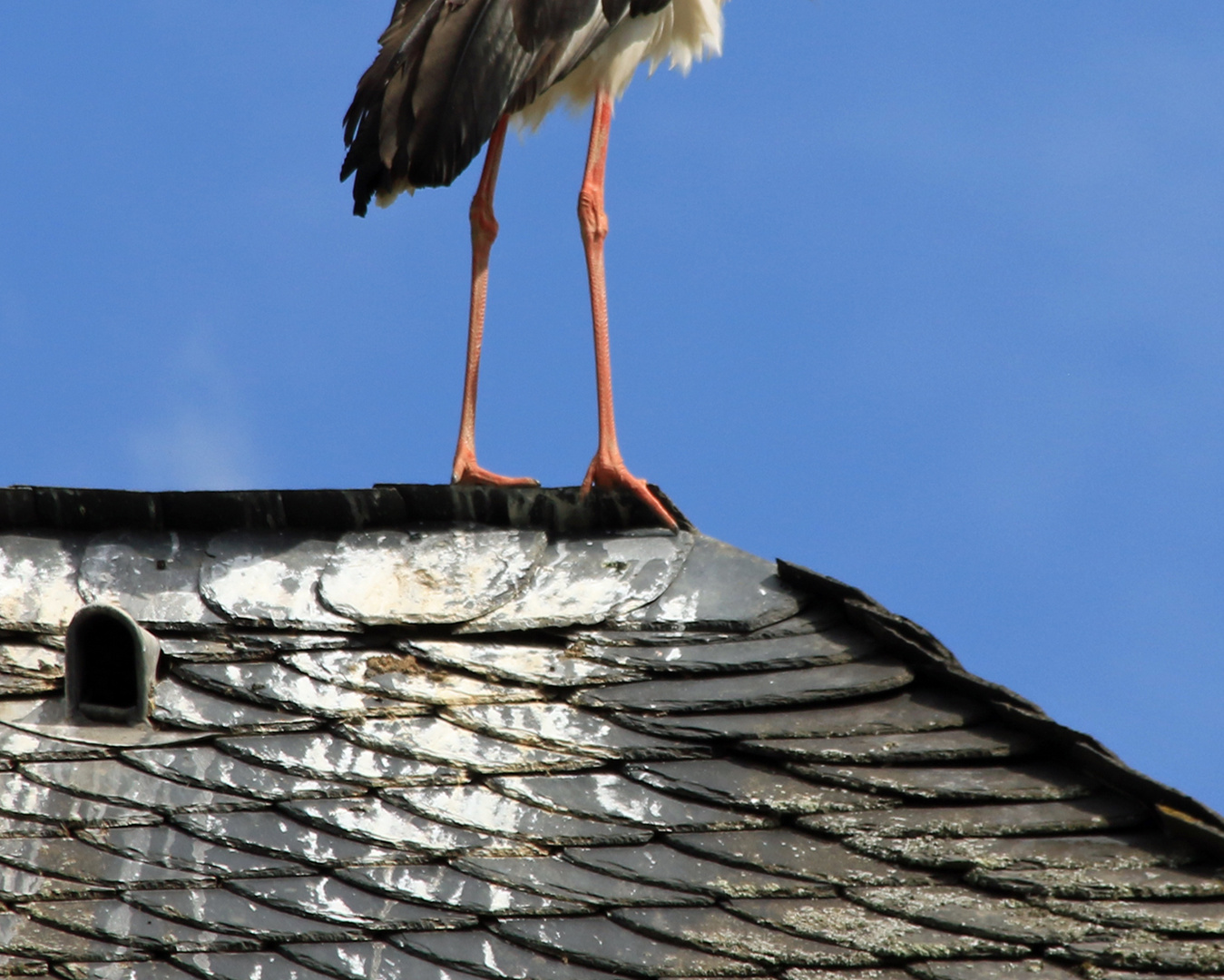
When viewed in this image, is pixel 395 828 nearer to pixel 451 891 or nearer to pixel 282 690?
pixel 451 891

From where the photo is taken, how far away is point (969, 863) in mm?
3568

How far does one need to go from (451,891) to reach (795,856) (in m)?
0.68

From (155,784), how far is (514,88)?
9.29 feet

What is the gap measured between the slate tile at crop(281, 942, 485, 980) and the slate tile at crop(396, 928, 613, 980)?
24 mm

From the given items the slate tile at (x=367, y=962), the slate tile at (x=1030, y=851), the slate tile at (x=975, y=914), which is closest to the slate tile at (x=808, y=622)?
the slate tile at (x=1030, y=851)

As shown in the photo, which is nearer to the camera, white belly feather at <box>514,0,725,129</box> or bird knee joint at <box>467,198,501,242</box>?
white belly feather at <box>514,0,725,129</box>

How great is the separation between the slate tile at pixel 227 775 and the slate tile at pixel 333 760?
2 cm

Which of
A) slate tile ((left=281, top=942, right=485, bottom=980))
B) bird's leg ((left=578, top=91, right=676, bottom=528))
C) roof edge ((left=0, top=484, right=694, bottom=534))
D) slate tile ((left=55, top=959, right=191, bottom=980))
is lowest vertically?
slate tile ((left=55, top=959, right=191, bottom=980))

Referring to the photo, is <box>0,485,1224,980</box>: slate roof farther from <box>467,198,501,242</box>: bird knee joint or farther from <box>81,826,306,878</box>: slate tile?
<box>467,198,501,242</box>: bird knee joint

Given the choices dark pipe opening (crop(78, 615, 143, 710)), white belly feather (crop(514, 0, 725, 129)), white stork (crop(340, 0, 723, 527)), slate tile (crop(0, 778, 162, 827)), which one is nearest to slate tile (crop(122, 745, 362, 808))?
slate tile (crop(0, 778, 162, 827))

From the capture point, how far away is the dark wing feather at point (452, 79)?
19.0 ft

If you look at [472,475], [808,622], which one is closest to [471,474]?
[472,475]

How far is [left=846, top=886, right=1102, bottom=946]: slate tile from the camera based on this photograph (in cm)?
343

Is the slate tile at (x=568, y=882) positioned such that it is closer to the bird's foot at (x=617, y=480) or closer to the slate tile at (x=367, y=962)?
the slate tile at (x=367, y=962)
